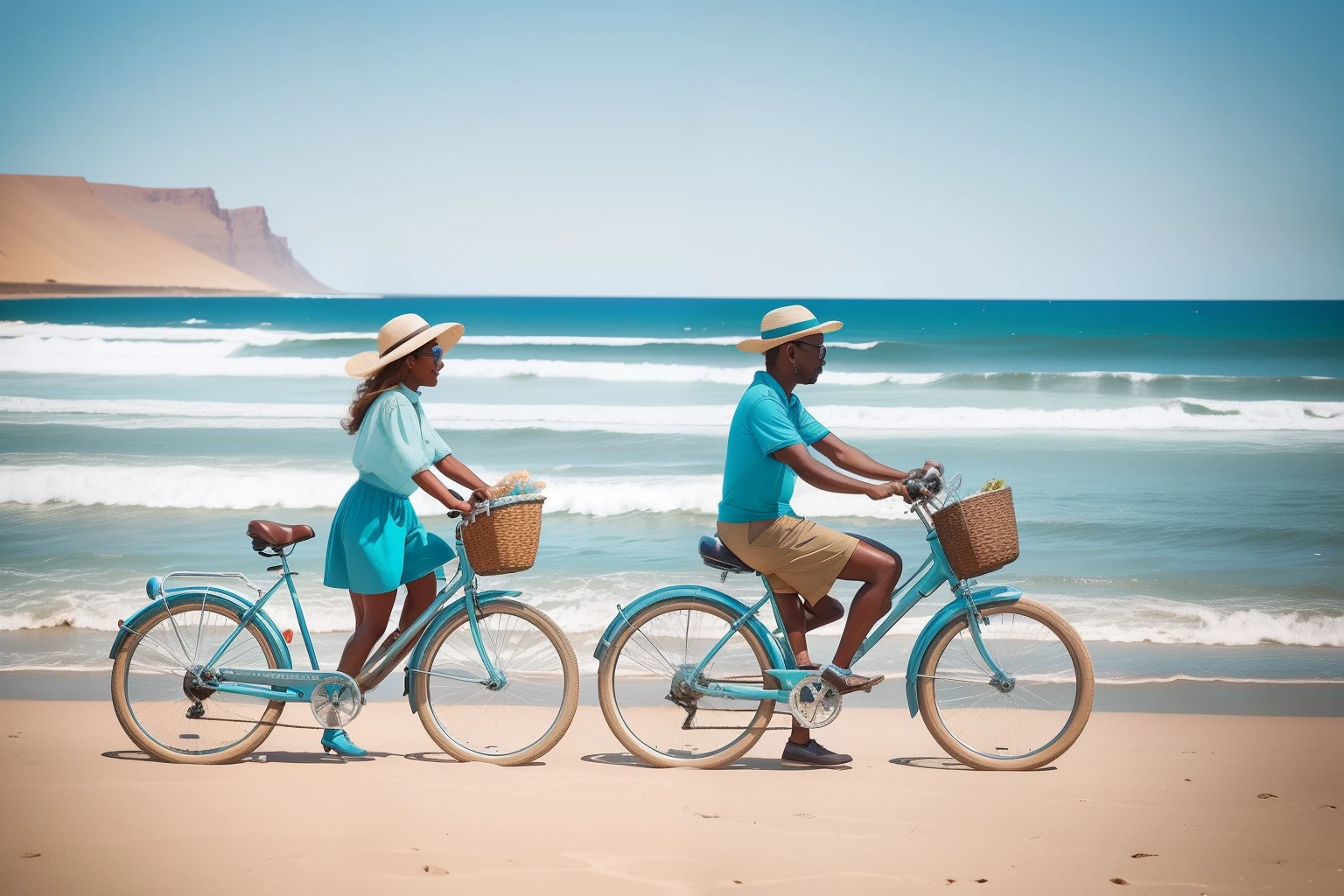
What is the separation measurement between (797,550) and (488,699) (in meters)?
1.48

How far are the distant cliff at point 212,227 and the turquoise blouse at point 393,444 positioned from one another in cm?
17642

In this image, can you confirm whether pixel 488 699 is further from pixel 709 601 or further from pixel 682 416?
pixel 682 416

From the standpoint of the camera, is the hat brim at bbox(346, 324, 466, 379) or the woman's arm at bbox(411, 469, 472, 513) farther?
the hat brim at bbox(346, 324, 466, 379)

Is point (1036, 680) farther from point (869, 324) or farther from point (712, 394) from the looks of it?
point (869, 324)

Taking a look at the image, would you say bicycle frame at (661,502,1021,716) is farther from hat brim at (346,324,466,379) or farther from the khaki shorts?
hat brim at (346,324,466,379)

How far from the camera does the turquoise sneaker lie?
4492mm

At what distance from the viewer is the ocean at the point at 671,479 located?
7062mm

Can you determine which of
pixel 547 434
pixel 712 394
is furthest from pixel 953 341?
pixel 547 434

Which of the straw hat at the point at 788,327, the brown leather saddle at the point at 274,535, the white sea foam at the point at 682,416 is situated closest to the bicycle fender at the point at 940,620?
the straw hat at the point at 788,327

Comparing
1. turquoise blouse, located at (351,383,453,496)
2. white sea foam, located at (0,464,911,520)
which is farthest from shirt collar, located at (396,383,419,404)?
white sea foam, located at (0,464,911,520)

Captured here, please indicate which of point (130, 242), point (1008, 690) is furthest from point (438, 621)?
point (130, 242)

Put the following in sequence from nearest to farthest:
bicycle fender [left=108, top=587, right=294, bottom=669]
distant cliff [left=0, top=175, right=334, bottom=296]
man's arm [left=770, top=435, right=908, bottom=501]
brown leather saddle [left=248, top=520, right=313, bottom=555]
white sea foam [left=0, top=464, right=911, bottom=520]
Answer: man's arm [left=770, top=435, right=908, bottom=501] < brown leather saddle [left=248, top=520, right=313, bottom=555] < bicycle fender [left=108, top=587, right=294, bottom=669] < white sea foam [left=0, top=464, right=911, bottom=520] < distant cliff [left=0, top=175, right=334, bottom=296]

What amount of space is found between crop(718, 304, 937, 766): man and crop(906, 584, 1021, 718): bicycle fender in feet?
0.58

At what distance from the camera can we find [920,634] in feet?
14.1
